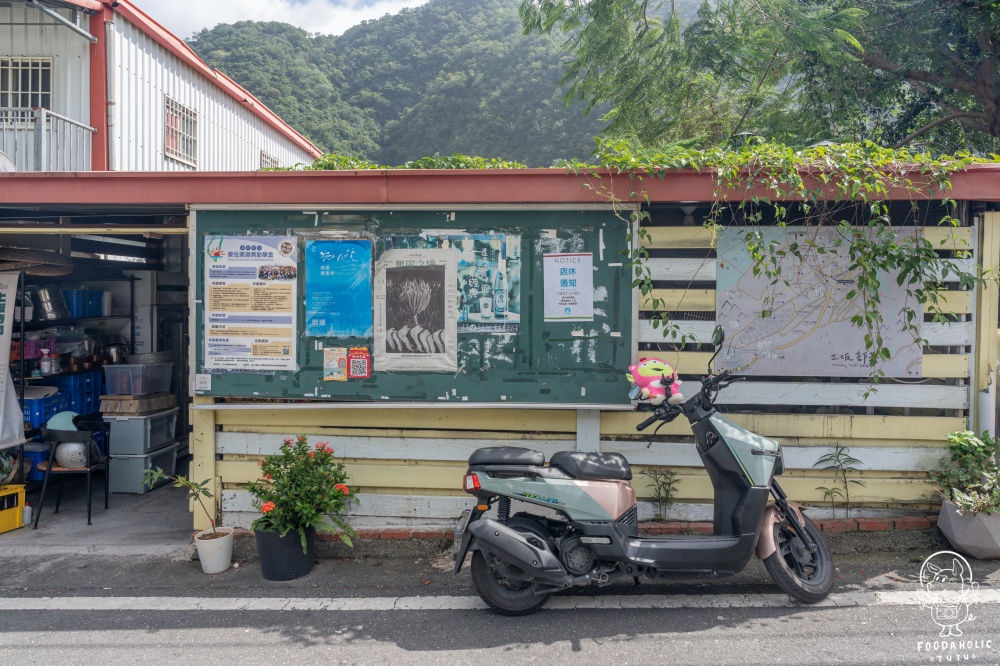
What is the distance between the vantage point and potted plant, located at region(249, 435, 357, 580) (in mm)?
4602

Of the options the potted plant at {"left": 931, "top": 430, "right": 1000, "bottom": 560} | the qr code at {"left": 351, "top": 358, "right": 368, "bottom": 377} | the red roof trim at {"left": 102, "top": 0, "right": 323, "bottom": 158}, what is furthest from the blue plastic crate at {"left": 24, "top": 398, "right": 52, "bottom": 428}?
the potted plant at {"left": 931, "top": 430, "right": 1000, "bottom": 560}

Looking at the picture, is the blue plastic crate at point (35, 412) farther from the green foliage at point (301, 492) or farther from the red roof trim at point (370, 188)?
the green foliage at point (301, 492)

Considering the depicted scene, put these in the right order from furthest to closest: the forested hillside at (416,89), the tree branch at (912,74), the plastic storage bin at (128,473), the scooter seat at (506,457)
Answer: the forested hillside at (416,89)
the tree branch at (912,74)
the plastic storage bin at (128,473)
the scooter seat at (506,457)

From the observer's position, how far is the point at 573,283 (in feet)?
16.4

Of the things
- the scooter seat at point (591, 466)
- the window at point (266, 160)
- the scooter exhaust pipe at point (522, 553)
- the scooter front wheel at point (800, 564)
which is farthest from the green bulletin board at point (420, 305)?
the window at point (266, 160)

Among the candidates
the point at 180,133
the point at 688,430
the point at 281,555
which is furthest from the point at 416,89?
the point at 281,555

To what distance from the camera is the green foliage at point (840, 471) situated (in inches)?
198

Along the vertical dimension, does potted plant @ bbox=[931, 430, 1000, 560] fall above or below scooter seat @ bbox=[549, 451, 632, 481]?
below

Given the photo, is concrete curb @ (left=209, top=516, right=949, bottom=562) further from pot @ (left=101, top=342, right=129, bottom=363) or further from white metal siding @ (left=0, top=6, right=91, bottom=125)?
white metal siding @ (left=0, top=6, right=91, bottom=125)

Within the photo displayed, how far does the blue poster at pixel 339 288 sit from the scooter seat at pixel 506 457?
1527 mm

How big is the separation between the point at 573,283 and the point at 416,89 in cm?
3033

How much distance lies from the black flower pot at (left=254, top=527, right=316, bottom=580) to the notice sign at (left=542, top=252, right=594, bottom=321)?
2519 mm

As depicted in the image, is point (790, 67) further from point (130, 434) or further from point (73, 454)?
point (73, 454)

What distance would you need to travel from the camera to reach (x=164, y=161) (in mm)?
11305
